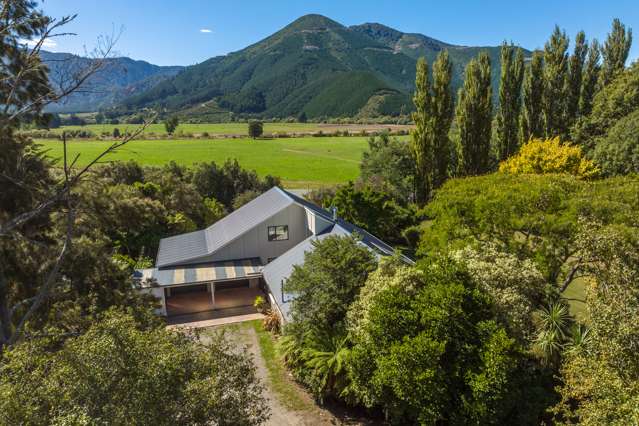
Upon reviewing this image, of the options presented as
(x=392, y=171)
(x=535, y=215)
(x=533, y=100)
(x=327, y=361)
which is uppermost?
(x=533, y=100)

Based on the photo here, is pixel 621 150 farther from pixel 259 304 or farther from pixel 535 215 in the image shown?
→ pixel 259 304

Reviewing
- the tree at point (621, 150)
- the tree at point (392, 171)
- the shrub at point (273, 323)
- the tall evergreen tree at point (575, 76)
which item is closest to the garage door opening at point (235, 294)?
the shrub at point (273, 323)

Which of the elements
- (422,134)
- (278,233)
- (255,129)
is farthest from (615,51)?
(255,129)

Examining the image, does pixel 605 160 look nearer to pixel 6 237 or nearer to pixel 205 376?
pixel 205 376

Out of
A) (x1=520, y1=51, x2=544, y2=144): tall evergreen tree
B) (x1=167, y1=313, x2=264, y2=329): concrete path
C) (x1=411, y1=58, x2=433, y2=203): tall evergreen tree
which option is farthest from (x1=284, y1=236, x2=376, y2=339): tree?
(x1=520, y1=51, x2=544, y2=144): tall evergreen tree

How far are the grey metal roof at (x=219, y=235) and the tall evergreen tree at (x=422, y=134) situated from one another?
14256mm

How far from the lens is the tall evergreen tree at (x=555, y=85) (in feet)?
120

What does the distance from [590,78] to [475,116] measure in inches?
496

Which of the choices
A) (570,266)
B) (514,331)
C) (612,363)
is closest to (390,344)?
(514,331)

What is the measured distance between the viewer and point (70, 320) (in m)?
12.7

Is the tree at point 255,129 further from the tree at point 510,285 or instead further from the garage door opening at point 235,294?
the tree at point 510,285

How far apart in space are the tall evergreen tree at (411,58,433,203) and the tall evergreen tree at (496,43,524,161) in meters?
7.82

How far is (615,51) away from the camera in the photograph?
4081 cm

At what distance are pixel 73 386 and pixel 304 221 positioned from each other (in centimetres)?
2027
